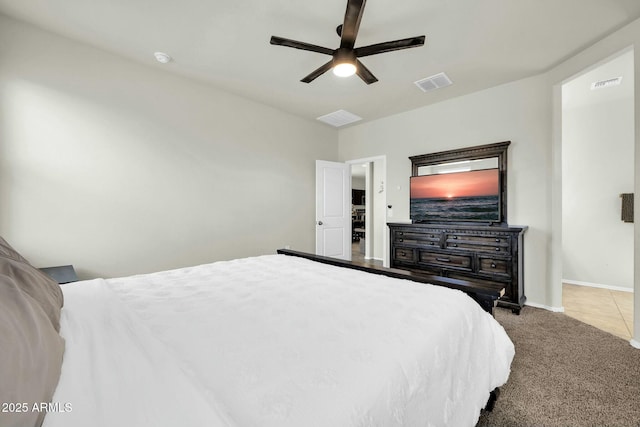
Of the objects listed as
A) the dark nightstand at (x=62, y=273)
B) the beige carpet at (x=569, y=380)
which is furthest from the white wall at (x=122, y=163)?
the beige carpet at (x=569, y=380)

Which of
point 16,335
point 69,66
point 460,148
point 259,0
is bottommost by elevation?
point 16,335

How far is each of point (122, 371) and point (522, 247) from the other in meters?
4.08

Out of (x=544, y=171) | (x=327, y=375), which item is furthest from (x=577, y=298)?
(x=327, y=375)

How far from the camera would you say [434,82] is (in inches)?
134

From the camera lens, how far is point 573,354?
2.18 m

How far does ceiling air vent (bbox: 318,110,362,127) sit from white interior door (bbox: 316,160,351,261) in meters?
0.77

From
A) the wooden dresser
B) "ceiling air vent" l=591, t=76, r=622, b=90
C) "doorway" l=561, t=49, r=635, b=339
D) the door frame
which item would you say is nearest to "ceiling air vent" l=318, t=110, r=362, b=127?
the door frame

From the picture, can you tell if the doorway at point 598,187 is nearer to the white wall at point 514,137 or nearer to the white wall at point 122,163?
the white wall at point 514,137

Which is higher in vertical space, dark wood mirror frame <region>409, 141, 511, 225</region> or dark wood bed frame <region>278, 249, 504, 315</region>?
dark wood mirror frame <region>409, 141, 511, 225</region>

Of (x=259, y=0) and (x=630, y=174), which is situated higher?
(x=259, y=0)

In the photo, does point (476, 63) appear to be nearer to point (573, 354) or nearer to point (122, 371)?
point (573, 354)

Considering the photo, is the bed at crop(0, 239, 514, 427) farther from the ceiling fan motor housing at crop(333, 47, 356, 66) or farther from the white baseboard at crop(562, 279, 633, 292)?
the white baseboard at crop(562, 279, 633, 292)

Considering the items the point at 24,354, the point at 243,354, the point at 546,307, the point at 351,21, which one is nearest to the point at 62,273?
the point at 24,354

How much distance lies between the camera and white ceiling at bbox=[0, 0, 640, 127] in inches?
85.7
